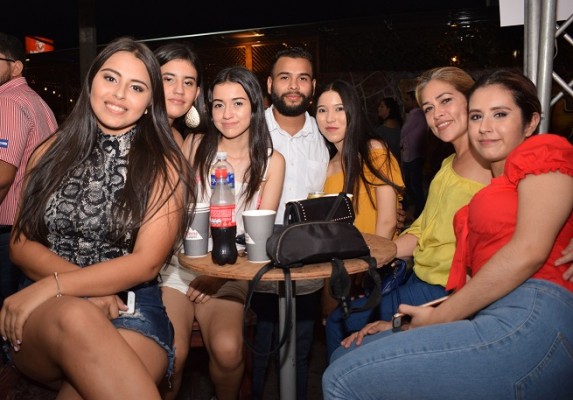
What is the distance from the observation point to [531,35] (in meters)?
2.48

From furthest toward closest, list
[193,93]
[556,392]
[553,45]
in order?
[193,93] < [553,45] < [556,392]

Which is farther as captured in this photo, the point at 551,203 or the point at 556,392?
the point at 551,203

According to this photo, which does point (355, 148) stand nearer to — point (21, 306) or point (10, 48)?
point (21, 306)

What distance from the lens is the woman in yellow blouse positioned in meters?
2.83

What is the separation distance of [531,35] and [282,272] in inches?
69.0

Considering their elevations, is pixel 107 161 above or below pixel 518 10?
below

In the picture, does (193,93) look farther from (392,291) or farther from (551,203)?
(551,203)

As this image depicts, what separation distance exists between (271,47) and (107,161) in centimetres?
857

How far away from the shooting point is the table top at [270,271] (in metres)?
1.77

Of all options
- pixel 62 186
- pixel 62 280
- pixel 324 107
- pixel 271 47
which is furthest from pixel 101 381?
pixel 271 47

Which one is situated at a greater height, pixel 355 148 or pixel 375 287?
pixel 355 148

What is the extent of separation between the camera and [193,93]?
2916mm

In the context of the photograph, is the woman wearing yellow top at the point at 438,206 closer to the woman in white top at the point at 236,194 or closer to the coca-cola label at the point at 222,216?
the woman in white top at the point at 236,194

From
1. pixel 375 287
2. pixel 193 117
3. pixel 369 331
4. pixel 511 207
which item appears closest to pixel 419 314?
pixel 375 287
